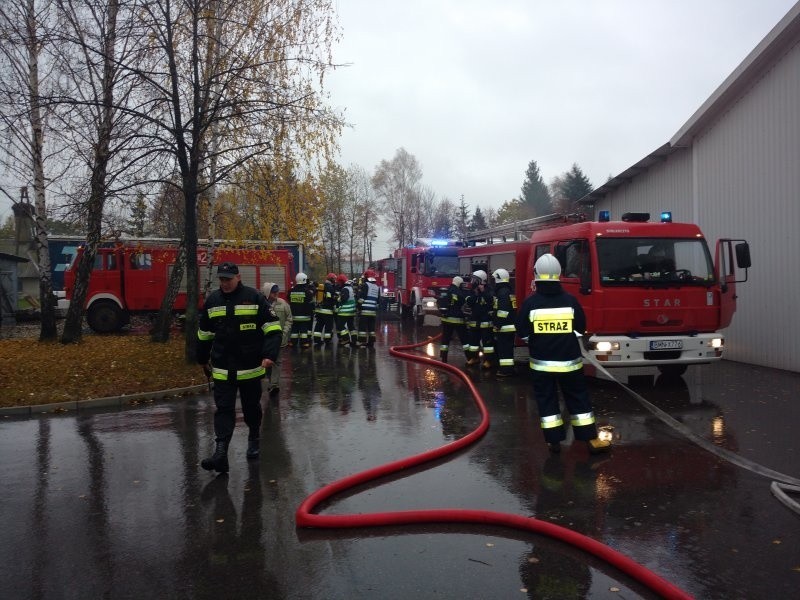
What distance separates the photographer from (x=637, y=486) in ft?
17.8

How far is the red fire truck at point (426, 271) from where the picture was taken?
2145 cm

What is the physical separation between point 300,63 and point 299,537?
10992 millimetres

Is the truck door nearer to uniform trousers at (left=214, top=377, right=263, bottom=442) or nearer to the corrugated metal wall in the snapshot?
uniform trousers at (left=214, top=377, right=263, bottom=442)

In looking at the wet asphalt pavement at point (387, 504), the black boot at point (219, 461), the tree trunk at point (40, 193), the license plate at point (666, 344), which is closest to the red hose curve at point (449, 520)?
the wet asphalt pavement at point (387, 504)

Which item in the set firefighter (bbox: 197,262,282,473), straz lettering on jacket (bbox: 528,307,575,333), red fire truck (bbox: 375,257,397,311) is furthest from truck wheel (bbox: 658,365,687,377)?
red fire truck (bbox: 375,257,397,311)

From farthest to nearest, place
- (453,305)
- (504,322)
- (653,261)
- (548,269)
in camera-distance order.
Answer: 1. (453,305)
2. (504,322)
3. (653,261)
4. (548,269)

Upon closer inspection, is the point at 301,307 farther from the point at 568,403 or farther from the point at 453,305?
the point at 568,403

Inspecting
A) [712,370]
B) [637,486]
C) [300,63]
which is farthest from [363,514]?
[300,63]

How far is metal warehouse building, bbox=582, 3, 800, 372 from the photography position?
11.5 m

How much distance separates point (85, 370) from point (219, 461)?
6.65 meters

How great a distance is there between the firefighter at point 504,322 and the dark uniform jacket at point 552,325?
471cm

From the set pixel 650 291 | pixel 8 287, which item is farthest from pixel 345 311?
pixel 8 287

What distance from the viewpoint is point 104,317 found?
19312 millimetres

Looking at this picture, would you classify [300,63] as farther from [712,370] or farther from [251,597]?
[251,597]
